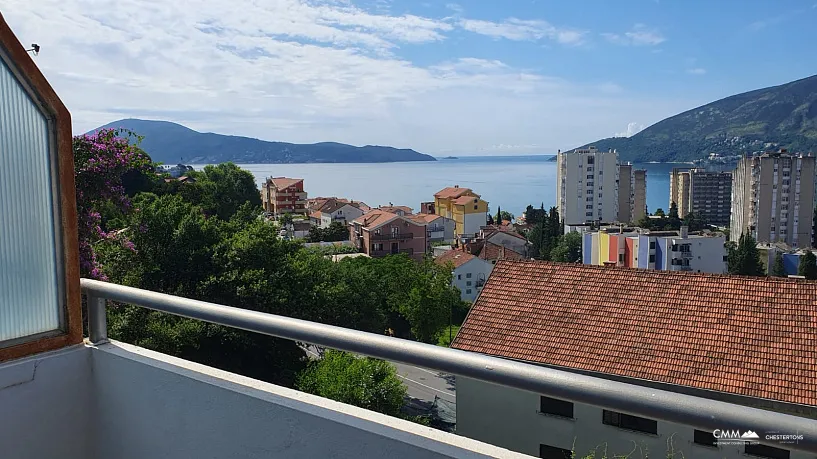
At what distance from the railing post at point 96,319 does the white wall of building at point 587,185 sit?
72.4 meters

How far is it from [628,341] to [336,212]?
54735 millimetres

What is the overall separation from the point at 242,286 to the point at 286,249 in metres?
2.89

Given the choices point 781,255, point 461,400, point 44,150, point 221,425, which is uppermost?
point 44,150

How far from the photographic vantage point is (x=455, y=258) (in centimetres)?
4153

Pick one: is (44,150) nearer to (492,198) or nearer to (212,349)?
(212,349)

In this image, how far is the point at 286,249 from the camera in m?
14.5

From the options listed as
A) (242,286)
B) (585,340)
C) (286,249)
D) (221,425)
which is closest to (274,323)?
(221,425)

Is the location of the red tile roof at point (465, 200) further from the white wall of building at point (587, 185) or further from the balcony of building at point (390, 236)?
the balcony of building at point (390, 236)

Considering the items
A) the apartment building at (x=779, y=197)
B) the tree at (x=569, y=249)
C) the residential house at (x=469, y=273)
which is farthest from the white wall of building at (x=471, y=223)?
the apartment building at (x=779, y=197)

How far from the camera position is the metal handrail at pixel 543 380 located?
0.89m

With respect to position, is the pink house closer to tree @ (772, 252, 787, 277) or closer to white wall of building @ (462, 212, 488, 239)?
white wall of building @ (462, 212, 488, 239)

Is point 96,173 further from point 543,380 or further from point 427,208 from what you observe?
point 427,208

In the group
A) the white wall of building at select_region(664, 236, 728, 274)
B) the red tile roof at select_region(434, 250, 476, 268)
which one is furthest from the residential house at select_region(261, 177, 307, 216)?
the white wall of building at select_region(664, 236, 728, 274)

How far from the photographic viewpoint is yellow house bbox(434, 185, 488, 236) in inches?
2657
